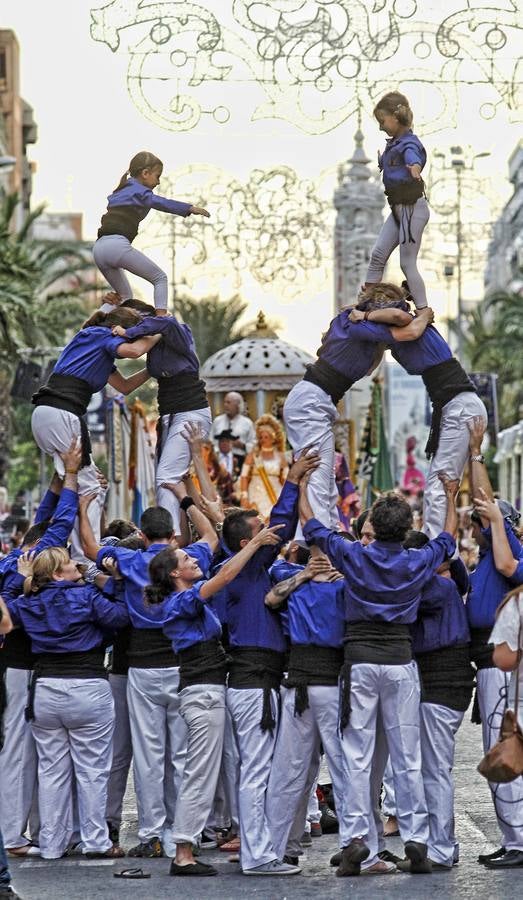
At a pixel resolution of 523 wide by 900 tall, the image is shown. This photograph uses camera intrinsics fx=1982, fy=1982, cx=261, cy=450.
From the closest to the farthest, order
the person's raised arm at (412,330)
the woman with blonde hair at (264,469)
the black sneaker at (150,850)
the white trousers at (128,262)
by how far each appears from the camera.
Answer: the black sneaker at (150,850) → the person's raised arm at (412,330) → the white trousers at (128,262) → the woman with blonde hair at (264,469)

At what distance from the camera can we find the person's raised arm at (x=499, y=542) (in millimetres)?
10609

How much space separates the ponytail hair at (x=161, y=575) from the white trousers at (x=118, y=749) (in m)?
1.11

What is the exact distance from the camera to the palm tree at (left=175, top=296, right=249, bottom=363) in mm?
56750

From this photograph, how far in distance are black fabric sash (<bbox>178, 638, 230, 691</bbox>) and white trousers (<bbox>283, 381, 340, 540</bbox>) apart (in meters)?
1.23

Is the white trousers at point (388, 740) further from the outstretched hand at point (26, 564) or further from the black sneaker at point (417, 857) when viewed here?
the outstretched hand at point (26, 564)

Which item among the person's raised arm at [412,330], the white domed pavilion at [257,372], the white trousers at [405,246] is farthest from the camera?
the white domed pavilion at [257,372]

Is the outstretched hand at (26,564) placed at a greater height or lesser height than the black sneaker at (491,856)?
greater

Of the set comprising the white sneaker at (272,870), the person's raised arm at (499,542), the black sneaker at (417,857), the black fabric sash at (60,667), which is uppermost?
the person's raised arm at (499,542)

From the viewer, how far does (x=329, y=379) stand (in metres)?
11.8

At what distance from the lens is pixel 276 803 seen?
10.8 meters

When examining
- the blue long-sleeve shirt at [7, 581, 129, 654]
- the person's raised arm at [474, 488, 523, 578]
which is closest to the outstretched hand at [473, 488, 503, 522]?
the person's raised arm at [474, 488, 523, 578]

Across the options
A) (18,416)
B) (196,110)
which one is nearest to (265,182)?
(196,110)

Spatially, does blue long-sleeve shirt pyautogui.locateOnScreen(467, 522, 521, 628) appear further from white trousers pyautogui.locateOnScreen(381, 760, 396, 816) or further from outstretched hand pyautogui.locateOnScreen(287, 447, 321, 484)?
white trousers pyautogui.locateOnScreen(381, 760, 396, 816)

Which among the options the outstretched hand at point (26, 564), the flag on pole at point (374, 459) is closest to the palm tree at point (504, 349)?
the flag on pole at point (374, 459)
